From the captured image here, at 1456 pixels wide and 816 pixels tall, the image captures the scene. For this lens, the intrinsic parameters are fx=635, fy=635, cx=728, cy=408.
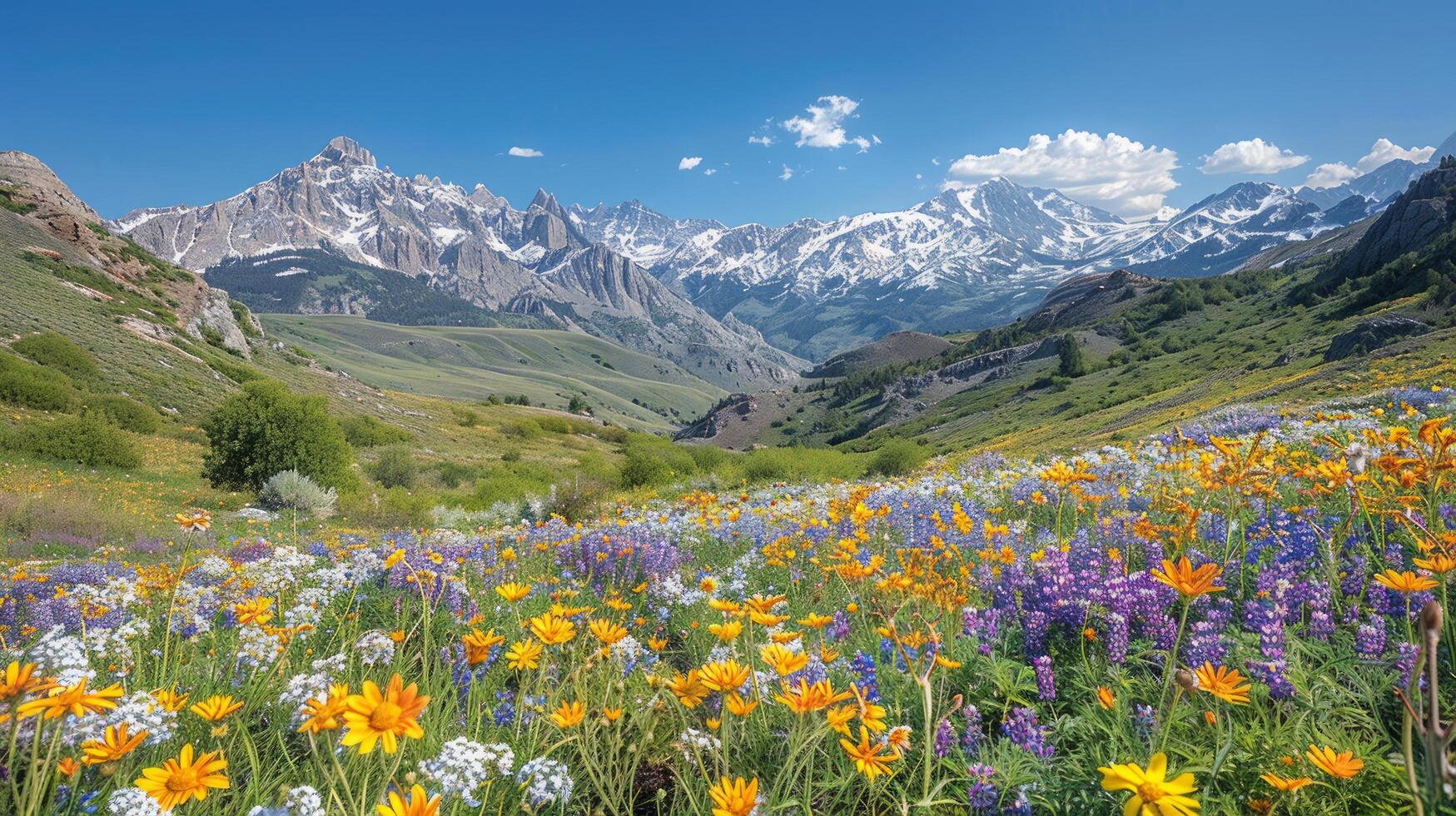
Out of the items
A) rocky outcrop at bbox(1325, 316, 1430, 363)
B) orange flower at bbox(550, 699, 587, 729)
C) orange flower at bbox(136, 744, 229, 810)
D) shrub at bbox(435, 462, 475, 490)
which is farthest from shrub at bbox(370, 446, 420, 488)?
rocky outcrop at bbox(1325, 316, 1430, 363)

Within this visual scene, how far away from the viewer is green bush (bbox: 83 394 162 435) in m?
31.9

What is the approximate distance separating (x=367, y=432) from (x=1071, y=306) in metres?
189

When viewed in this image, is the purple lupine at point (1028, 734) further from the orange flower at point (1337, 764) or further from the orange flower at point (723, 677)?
the orange flower at point (723, 677)

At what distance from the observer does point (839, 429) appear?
15662cm

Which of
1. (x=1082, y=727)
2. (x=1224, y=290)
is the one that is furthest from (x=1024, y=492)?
(x=1224, y=290)

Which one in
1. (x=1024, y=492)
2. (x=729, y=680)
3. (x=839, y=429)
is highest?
(x=729, y=680)

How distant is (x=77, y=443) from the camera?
23766 mm

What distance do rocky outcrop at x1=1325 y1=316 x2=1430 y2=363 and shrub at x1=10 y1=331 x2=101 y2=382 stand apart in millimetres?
78227

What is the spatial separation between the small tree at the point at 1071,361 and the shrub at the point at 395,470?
105 meters

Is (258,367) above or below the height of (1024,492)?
above

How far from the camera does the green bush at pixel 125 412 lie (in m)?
31.9

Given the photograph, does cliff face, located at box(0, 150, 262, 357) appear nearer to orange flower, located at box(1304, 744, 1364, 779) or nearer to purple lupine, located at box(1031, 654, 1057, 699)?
purple lupine, located at box(1031, 654, 1057, 699)

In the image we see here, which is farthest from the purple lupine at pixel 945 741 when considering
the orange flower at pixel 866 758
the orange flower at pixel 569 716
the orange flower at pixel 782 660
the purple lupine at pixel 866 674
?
the orange flower at pixel 569 716

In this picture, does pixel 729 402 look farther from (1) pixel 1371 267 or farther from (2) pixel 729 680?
(2) pixel 729 680
